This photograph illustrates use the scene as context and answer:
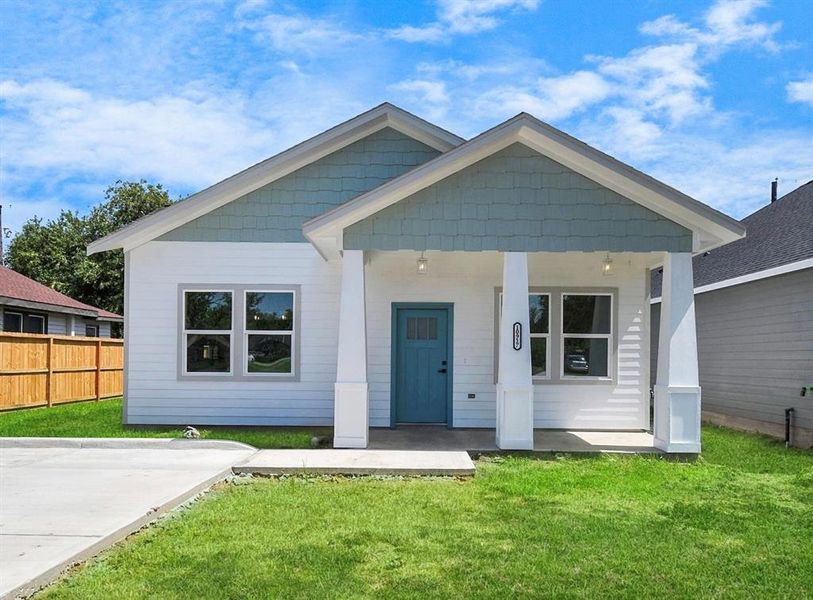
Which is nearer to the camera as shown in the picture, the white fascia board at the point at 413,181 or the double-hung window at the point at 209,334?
the white fascia board at the point at 413,181

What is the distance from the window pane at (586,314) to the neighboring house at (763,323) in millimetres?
3086

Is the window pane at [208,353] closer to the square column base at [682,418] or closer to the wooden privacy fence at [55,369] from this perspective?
the wooden privacy fence at [55,369]

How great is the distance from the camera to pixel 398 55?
15484 mm

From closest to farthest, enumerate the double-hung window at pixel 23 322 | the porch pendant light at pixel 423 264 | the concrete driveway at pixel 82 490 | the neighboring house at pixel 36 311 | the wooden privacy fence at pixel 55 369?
1. the concrete driveway at pixel 82 490
2. the porch pendant light at pixel 423 264
3. the wooden privacy fence at pixel 55 369
4. the neighboring house at pixel 36 311
5. the double-hung window at pixel 23 322

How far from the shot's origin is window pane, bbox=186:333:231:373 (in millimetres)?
11328

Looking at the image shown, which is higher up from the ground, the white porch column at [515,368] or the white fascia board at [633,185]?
the white fascia board at [633,185]

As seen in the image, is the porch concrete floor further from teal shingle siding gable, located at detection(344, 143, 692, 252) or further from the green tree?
the green tree

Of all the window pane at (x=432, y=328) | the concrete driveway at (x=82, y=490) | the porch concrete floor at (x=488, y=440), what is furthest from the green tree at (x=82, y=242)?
the porch concrete floor at (x=488, y=440)

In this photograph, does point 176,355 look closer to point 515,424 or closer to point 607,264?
point 515,424

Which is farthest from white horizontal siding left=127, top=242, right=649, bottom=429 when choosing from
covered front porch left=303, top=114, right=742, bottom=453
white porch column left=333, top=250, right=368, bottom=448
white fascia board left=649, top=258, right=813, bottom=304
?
white fascia board left=649, top=258, right=813, bottom=304

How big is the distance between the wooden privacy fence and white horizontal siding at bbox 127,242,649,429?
469 centimetres

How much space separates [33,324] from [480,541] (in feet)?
60.4

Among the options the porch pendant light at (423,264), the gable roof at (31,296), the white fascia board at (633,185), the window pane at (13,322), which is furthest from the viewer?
the window pane at (13,322)

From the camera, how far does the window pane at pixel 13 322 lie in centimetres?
1814
